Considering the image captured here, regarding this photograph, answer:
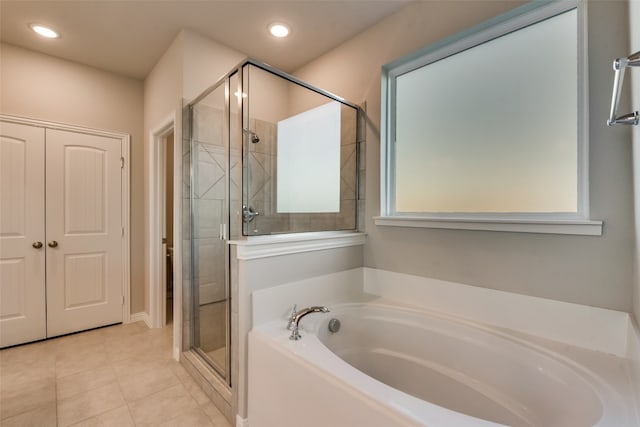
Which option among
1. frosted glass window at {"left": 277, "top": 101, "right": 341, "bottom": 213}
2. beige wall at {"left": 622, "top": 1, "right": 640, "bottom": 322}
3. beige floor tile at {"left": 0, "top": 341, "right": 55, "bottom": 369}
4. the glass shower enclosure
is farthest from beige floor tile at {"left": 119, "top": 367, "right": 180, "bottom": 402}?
beige wall at {"left": 622, "top": 1, "right": 640, "bottom": 322}

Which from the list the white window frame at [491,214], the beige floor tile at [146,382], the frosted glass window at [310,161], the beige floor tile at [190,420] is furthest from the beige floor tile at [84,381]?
the white window frame at [491,214]

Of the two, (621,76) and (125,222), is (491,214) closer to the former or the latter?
(621,76)

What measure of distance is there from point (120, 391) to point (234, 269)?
3.88 feet

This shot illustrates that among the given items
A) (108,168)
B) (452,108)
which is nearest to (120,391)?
(108,168)

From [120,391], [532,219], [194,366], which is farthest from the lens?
[194,366]

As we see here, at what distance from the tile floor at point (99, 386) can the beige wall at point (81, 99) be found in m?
0.71

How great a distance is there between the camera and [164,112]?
2.51 metres

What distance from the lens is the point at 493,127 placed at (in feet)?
5.51

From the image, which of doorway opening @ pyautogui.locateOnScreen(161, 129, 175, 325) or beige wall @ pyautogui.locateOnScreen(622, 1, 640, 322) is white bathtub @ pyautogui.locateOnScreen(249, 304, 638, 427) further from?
doorway opening @ pyautogui.locateOnScreen(161, 129, 175, 325)

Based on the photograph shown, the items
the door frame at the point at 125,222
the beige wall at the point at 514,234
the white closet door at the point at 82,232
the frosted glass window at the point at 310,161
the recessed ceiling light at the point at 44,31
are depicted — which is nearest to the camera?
the beige wall at the point at 514,234

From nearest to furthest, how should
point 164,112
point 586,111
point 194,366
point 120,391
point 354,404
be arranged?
point 354,404
point 586,111
point 120,391
point 194,366
point 164,112

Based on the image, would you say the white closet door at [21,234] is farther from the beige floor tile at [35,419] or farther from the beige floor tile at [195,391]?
the beige floor tile at [195,391]

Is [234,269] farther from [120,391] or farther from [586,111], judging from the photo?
[586,111]

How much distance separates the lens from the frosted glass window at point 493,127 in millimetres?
1448
